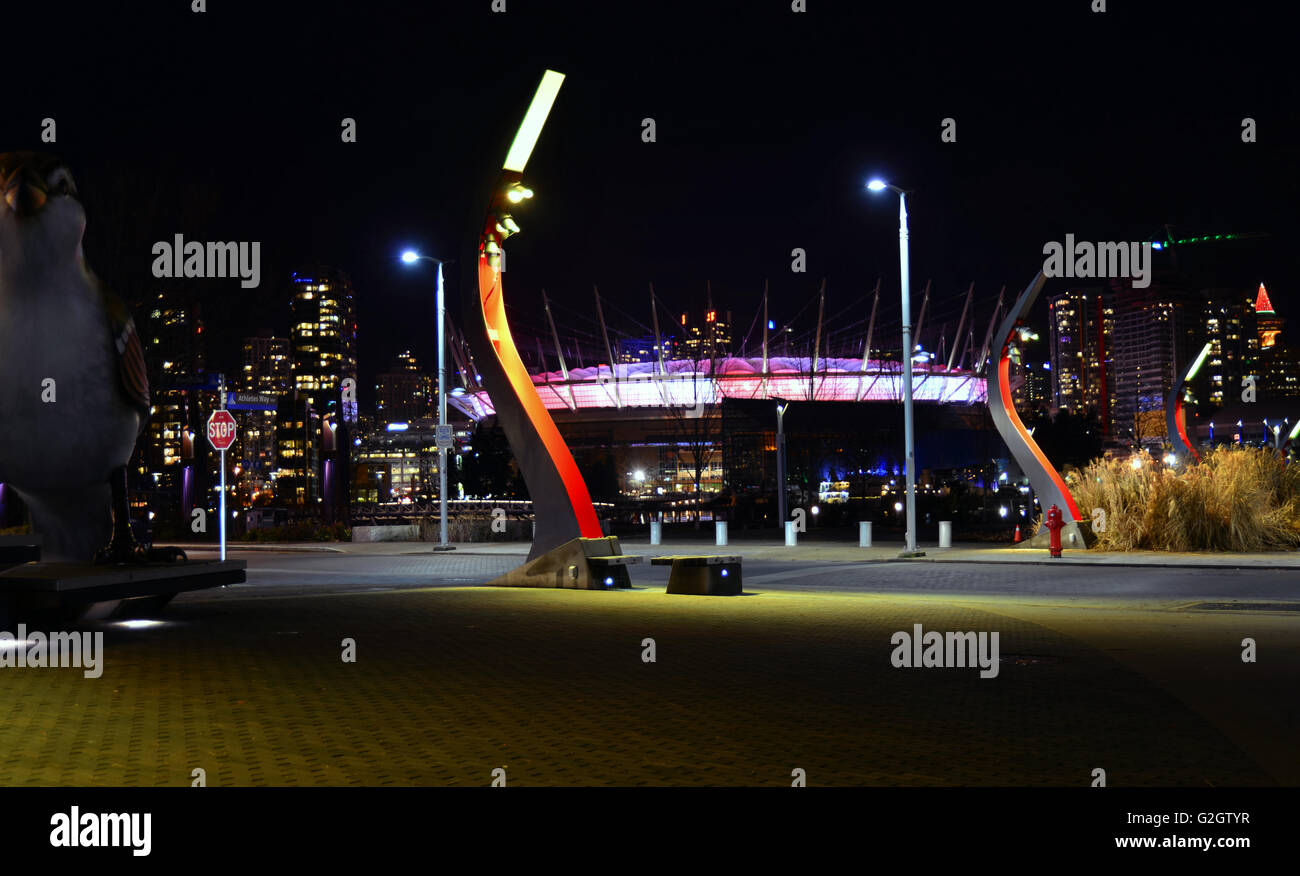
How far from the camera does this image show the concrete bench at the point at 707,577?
16.9 m

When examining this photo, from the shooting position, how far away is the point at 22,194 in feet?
39.0

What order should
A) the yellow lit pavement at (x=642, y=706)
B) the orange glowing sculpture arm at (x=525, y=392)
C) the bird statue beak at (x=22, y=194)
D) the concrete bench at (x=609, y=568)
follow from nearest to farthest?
the yellow lit pavement at (x=642, y=706), the bird statue beak at (x=22, y=194), the concrete bench at (x=609, y=568), the orange glowing sculpture arm at (x=525, y=392)

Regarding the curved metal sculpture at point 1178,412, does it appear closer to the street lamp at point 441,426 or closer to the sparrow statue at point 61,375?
the street lamp at point 441,426

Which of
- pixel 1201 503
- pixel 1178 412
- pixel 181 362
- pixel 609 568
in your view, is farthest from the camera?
pixel 1178 412

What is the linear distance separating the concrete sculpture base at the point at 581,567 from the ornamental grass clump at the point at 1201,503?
1470cm

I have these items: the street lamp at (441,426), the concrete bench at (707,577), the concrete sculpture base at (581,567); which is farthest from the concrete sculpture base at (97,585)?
the street lamp at (441,426)

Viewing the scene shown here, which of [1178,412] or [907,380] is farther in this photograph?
[1178,412]

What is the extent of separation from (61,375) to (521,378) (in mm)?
→ 7879

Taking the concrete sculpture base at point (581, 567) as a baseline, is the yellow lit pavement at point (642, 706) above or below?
below

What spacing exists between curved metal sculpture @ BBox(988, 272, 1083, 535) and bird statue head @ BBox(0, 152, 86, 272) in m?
22.6

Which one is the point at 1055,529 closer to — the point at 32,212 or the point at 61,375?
the point at 61,375

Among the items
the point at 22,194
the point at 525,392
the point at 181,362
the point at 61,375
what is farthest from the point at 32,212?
the point at 181,362
